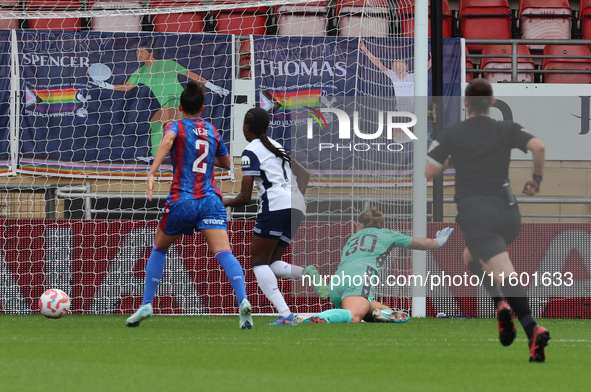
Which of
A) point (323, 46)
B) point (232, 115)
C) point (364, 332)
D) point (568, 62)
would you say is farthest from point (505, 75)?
point (364, 332)

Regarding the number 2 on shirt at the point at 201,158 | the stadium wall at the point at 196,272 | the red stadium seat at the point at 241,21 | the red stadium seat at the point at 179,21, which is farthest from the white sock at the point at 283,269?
the red stadium seat at the point at 179,21

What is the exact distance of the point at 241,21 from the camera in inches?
553

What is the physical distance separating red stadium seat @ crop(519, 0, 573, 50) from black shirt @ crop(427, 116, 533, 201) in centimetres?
964

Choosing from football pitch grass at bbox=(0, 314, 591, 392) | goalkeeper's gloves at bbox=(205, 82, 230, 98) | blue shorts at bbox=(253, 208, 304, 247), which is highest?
goalkeeper's gloves at bbox=(205, 82, 230, 98)

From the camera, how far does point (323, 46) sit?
12.2m

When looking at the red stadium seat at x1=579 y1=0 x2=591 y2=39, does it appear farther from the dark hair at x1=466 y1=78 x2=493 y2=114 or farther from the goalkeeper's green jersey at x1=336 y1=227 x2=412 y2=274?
the dark hair at x1=466 y1=78 x2=493 y2=114

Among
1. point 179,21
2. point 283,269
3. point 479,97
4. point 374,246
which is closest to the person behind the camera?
point 479,97

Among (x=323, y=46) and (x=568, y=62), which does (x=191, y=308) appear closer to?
(x=323, y=46)

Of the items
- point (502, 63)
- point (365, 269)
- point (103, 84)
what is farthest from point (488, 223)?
point (502, 63)

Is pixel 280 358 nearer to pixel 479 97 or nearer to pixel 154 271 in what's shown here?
pixel 479 97

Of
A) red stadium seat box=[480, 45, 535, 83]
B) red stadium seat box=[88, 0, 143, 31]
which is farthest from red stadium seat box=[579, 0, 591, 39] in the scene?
red stadium seat box=[88, 0, 143, 31]

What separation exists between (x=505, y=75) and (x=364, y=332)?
7.48 meters

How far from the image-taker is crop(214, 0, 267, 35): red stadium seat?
45.6 ft

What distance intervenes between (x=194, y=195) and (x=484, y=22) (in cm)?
846
